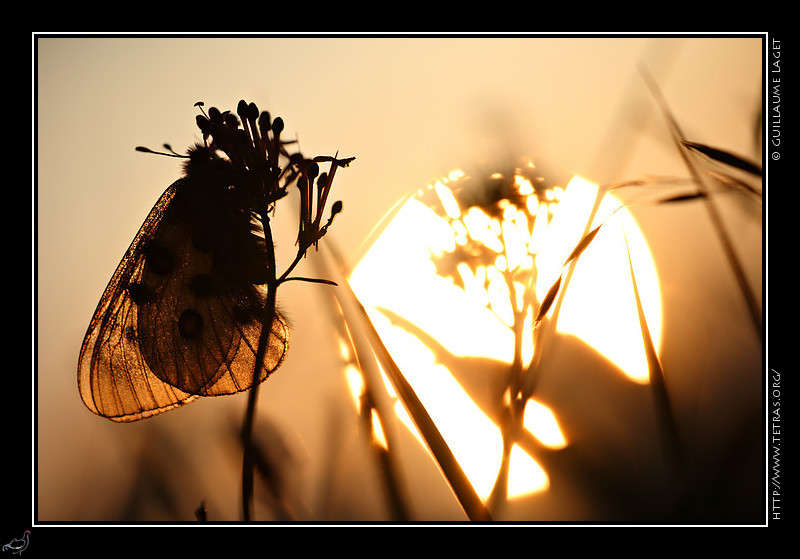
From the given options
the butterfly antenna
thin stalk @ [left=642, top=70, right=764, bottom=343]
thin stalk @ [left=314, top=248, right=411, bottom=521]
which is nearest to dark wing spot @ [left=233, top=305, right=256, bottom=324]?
thin stalk @ [left=314, top=248, right=411, bottom=521]

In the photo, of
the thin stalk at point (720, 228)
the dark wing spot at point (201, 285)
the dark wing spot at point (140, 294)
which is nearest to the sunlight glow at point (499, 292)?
the thin stalk at point (720, 228)
